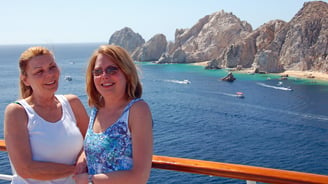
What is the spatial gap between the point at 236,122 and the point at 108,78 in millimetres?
37723

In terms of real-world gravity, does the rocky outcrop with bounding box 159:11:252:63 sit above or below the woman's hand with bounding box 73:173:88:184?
above

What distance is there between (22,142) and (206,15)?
140562mm

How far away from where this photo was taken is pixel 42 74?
9.49 ft

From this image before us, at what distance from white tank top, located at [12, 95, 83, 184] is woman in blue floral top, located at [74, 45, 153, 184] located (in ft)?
1.26

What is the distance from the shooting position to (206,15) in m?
139

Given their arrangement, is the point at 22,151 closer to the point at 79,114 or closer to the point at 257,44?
the point at 79,114

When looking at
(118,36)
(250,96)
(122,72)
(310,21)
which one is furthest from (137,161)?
(118,36)

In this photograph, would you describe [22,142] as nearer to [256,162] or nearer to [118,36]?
[256,162]

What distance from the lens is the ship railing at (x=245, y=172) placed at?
2248 mm

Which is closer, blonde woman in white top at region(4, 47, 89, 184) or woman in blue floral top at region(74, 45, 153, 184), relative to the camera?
woman in blue floral top at region(74, 45, 153, 184)

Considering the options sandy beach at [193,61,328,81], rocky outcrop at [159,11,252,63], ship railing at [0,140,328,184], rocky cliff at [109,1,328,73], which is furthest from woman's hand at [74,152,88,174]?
rocky outcrop at [159,11,252,63]

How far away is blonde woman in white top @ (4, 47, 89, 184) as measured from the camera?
2.71 m

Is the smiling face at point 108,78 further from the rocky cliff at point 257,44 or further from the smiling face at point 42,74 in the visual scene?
the rocky cliff at point 257,44

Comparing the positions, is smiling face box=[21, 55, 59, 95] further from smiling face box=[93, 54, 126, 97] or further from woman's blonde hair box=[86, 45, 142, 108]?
smiling face box=[93, 54, 126, 97]
